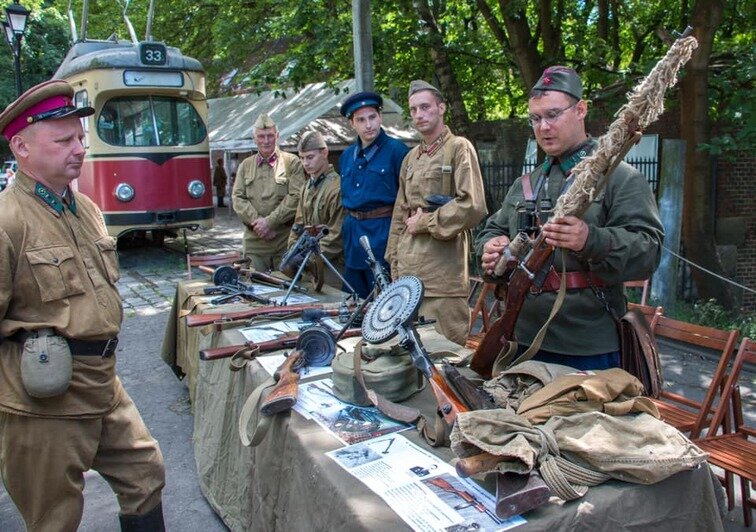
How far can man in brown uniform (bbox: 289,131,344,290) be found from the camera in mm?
5008

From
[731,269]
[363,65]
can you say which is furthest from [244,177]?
[731,269]

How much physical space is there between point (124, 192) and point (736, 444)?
940 cm

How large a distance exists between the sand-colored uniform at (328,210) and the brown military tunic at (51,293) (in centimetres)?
247

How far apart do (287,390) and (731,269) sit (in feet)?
35.1

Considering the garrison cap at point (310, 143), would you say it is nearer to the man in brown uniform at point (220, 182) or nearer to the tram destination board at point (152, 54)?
the tram destination board at point (152, 54)

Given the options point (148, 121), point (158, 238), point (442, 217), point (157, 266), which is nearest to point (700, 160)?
point (442, 217)

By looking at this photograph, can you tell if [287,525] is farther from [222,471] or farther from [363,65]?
[363,65]

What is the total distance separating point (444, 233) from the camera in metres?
3.70

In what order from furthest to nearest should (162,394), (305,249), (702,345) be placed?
(162,394) → (305,249) → (702,345)

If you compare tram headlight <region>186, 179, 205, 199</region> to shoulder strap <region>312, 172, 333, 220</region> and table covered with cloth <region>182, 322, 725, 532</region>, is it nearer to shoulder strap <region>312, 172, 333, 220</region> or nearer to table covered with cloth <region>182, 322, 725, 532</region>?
shoulder strap <region>312, 172, 333, 220</region>

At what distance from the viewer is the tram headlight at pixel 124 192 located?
10.3 metres

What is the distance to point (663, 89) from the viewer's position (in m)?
1.92

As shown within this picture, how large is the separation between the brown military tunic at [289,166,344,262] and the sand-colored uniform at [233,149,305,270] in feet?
1.99

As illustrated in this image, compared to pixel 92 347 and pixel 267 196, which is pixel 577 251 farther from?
pixel 267 196
